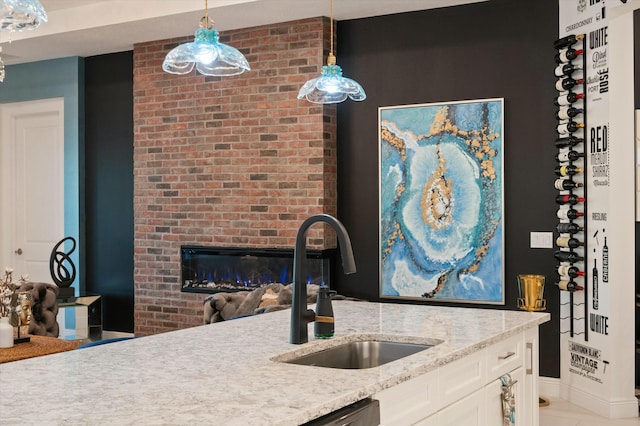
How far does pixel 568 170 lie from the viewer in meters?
5.50

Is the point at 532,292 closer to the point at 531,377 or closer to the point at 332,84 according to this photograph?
the point at 531,377

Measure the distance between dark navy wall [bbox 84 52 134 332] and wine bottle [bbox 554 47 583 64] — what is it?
4.48m

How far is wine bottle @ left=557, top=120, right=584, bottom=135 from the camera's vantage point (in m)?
5.47

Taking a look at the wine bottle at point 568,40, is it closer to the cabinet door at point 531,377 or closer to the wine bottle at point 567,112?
the wine bottle at point 567,112

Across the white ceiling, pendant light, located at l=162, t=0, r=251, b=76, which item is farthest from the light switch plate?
pendant light, located at l=162, t=0, r=251, b=76

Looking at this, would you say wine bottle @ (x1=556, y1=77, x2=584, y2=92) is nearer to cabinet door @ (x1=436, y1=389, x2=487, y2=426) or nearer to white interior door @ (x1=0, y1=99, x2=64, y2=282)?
cabinet door @ (x1=436, y1=389, x2=487, y2=426)

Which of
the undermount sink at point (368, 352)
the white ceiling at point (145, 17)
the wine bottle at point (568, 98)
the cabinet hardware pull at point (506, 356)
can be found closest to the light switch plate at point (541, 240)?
the wine bottle at point (568, 98)

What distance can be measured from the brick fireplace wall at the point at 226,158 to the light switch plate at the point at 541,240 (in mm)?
1711

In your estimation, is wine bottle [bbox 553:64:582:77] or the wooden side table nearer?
the wooden side table

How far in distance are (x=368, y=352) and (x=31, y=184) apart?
6.69 metres

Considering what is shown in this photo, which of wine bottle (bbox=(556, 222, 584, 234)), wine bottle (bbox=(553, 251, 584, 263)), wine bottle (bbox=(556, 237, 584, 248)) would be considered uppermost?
wine bottle (bbox=(556, 222, 584, 234))

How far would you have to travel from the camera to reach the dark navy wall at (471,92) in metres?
5.89

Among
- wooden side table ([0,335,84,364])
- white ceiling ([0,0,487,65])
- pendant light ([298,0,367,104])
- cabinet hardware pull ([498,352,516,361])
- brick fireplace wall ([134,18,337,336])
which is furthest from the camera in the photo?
brick fireplace wall ([134,18,337,336])

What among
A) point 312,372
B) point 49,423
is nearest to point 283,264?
point 312,372
